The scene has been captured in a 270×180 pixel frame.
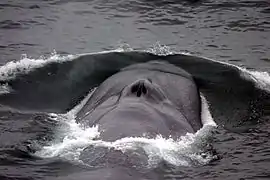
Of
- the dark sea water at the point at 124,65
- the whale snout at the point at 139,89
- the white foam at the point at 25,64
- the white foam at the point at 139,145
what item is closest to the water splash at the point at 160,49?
the dark sea water at the point at 124,65

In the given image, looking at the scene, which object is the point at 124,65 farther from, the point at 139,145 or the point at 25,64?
the point at 139,145

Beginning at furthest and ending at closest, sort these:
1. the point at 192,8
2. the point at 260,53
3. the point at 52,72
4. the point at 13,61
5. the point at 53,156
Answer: the point at 192,8 < the point at 260,53 < the point at 13,61 < the point at 52,72 < the point at 53,156

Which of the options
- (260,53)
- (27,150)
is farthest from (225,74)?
(27,150)

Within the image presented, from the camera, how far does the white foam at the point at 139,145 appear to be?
8781 millimetres

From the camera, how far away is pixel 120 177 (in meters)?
7.73

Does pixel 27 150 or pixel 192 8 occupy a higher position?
pixel 192 8

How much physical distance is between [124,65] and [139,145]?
5817 mm

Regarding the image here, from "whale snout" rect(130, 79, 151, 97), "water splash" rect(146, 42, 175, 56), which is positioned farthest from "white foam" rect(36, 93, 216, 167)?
"water splash" rect(146, 42, 175, 56)

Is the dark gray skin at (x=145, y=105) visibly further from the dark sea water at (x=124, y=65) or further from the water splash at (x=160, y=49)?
the water splash at (x=160, y=49)

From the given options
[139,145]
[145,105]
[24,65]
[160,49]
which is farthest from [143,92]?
[160,49]

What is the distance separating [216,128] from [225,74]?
3574 mm

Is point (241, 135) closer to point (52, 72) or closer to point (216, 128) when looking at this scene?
point (216, 128)

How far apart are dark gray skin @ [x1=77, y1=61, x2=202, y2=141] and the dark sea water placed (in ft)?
0.94

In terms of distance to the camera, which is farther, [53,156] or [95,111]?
[95,111]
